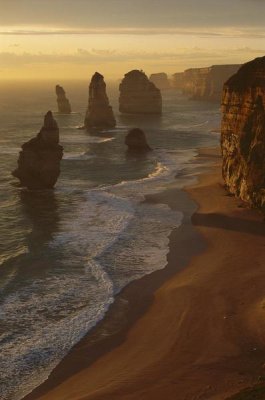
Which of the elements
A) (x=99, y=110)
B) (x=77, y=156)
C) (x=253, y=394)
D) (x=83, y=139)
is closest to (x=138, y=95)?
(x=99, y=110)

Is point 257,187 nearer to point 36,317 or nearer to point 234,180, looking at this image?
point 234,180

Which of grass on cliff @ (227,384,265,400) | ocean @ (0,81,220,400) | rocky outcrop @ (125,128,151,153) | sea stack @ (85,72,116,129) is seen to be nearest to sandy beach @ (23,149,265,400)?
ocean @ (0,81,220,400)

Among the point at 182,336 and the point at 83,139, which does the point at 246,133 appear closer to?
the point at 182,336

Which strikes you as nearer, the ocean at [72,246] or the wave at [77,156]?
the ocean at [72,246]

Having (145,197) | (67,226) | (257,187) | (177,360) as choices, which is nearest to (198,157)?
(145,197)

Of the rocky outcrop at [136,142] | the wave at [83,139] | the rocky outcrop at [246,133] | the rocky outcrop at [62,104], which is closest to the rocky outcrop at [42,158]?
the rocky outcrop at [246,133]

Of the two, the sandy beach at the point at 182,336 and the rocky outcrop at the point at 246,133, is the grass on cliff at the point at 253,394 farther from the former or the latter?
the rocky outcrop at the point at 246,133
